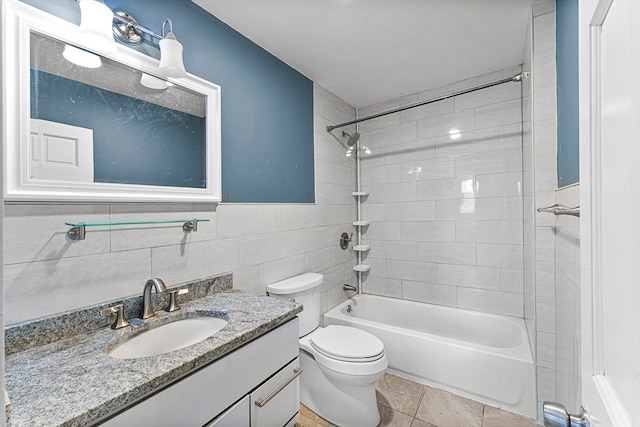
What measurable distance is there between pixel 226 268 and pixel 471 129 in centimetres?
235

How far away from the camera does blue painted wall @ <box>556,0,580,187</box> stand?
1151 millimetres

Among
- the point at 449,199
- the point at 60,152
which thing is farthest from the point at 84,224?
the point at 449,199

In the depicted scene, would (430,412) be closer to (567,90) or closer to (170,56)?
(567,90)

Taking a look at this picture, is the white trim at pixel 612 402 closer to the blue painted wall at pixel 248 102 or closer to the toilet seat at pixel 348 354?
the toilet seat at pixel 348 354

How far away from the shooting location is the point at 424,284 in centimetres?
273

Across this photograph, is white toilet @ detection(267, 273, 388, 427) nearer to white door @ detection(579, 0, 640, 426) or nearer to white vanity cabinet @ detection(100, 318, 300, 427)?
white vanity cabinet @ detection(100, 318, 300, 427)

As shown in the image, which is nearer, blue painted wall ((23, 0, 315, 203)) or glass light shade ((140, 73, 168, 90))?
glass light shade ((140, 73, 168, 90))

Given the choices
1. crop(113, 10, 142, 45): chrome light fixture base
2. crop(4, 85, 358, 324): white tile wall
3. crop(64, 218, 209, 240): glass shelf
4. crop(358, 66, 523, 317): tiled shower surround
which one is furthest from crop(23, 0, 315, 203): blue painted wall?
crop(358, 66, 523, 317): tiled shower surround

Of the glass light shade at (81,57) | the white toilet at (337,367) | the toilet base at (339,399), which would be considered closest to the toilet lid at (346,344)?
the white toilet at (337,367)

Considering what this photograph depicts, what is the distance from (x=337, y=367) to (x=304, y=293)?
539mm

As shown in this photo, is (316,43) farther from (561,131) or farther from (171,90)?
(561,131)

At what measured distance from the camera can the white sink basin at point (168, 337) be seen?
1.09 metres

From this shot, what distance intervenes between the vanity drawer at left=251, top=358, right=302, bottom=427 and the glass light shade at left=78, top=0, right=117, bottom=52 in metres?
1.53

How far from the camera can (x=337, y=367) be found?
165cm
